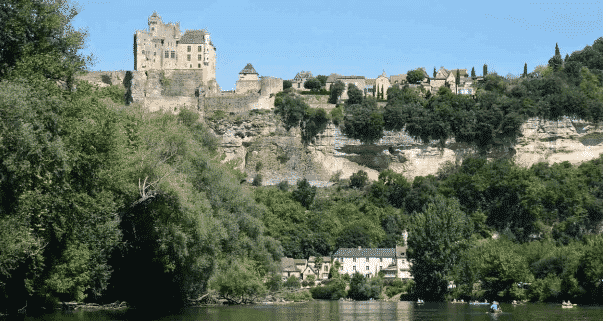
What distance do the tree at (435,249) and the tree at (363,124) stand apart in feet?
114

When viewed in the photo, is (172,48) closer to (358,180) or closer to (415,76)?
(358,180)

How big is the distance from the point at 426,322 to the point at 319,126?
61.5m

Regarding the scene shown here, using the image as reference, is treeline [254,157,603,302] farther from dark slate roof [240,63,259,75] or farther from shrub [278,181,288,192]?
dark slate roof [240,63,259,75]

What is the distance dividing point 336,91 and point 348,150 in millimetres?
7623

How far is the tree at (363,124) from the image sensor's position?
90.6 meters

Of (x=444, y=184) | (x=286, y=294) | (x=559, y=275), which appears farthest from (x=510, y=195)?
(x=286, y=294)

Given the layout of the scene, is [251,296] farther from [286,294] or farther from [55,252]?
[55,252]

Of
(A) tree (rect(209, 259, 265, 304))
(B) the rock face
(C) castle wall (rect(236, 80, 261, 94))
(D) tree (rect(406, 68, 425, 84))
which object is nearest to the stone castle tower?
(C) castle wall (rect(236, 80, 261, 94))

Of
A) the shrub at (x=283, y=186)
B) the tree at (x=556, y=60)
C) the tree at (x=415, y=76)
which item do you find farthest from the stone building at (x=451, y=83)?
the shrub at (x=283, y=186)

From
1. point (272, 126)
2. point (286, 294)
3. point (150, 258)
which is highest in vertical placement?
point (272, 126)

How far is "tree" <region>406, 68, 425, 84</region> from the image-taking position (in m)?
105

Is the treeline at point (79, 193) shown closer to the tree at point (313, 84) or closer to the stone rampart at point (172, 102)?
the stone rampart at point (172, 102)

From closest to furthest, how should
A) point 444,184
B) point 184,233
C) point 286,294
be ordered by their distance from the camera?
point 184,233, point 286,294, point 444,184

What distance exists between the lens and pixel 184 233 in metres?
31.1
